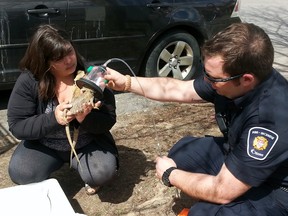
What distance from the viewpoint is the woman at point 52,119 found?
101 inches

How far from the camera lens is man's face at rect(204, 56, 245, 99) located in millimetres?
2072

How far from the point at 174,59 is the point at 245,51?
3.00m

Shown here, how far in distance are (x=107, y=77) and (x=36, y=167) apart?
81cm

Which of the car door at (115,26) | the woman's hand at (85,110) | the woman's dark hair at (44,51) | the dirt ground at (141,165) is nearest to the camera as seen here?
the woman's hand at (85,110)

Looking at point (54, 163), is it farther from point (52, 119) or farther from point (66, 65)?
point (66, 65)

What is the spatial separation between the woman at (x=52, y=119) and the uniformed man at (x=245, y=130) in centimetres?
37

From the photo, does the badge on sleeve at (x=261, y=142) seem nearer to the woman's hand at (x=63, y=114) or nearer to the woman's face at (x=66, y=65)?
the woman's hand at (x=63, y=114)

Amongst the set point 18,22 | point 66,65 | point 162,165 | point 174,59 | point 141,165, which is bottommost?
point 141,165

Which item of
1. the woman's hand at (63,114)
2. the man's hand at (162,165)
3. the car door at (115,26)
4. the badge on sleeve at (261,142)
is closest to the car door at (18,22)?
the car door at (115,26)

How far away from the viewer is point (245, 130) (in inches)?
83.2

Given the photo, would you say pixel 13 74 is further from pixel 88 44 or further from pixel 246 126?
pixel 246 126

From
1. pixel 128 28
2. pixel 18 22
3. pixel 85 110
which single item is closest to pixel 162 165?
pixel 85 110

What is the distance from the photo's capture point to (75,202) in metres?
2.94

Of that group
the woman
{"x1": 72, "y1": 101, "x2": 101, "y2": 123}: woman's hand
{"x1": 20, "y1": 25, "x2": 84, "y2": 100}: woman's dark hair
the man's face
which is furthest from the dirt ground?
the man's face
